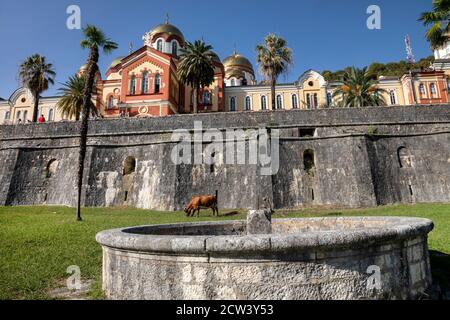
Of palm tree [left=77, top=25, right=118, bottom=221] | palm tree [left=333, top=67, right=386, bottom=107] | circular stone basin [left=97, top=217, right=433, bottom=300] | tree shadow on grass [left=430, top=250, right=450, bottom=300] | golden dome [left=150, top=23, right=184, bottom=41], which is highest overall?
golden dome [left=150, top=23, right=184, bottom=41]

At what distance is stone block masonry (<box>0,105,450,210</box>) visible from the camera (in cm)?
2097

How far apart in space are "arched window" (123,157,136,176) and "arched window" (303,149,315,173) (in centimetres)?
1361

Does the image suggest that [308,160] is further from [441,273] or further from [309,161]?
[441,273]

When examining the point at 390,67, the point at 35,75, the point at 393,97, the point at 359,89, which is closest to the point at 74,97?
the point at 35,75

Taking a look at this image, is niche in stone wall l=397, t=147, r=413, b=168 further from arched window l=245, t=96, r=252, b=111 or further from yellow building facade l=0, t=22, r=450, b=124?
arched window l=245, t=96, r=252, b=111

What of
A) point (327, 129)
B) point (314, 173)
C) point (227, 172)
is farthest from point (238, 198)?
point (327, 129)

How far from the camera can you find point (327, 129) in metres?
23.2

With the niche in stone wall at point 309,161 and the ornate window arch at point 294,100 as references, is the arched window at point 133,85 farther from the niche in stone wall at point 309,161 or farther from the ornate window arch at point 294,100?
the ornate window arch at point 294,100

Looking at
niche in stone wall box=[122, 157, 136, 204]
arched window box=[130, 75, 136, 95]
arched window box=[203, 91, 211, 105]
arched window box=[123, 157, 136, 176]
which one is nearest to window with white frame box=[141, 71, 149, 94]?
arched window box=[130, 75, 136, 95]

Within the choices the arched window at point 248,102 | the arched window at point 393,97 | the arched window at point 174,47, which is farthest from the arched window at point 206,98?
the arched window at point 393,97

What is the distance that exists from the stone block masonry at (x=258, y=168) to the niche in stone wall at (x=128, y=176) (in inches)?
3.1

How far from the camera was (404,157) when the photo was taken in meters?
22.3

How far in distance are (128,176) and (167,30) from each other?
2822 centimetres
